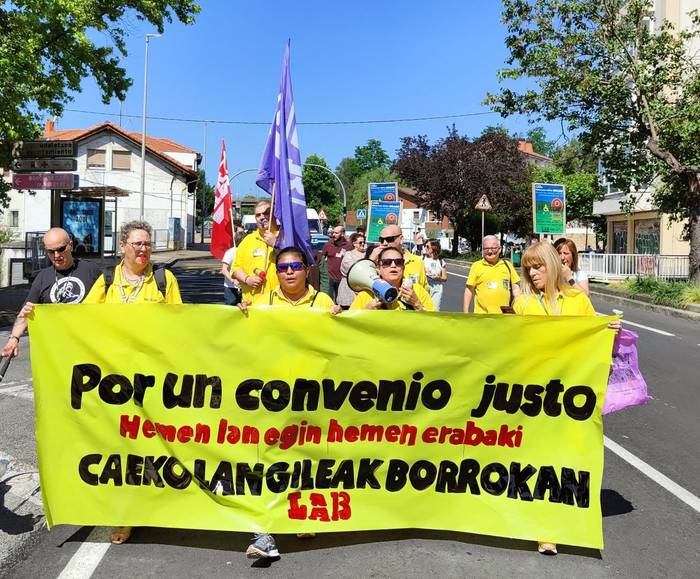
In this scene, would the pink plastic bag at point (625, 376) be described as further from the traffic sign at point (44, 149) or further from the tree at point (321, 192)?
the tree at point (321, 192)

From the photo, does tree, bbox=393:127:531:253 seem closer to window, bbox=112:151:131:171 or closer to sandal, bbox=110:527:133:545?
window, bbox=112:151:131:171

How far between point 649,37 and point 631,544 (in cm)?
1861

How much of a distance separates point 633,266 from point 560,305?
895 inches

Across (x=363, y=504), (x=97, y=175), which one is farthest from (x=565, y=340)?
(x=97, y=175)

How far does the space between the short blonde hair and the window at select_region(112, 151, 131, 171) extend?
159ft

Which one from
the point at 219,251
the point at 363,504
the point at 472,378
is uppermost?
the point at 219,251

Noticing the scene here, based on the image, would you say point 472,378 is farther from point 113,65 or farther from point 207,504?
point 113,65

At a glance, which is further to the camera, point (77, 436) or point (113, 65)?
point (113, 65)

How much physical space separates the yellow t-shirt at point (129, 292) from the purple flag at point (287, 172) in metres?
1.09

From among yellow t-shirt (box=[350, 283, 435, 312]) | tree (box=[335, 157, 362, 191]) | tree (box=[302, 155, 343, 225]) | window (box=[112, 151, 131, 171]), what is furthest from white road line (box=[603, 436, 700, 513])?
tree (box=[335, 157, 362, 191])

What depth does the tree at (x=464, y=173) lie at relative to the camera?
155 ft

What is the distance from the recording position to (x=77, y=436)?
3807 mm

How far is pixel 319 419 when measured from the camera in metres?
3.79

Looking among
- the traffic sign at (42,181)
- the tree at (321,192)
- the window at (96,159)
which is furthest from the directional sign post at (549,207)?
the tree at (321,192)
